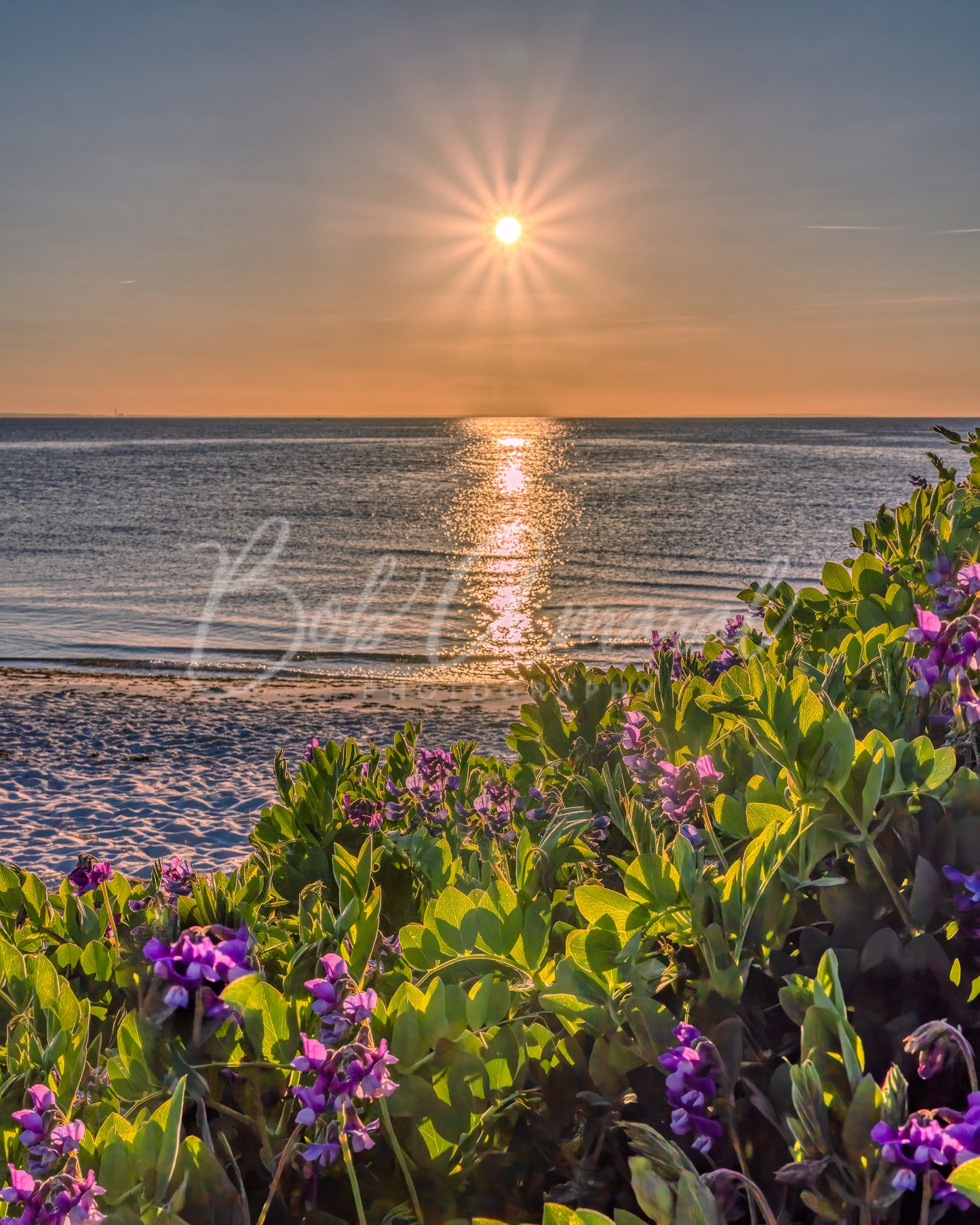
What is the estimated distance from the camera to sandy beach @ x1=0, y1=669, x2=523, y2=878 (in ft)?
26.8

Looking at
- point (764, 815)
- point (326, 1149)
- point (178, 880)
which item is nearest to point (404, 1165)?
point (326, 1149)

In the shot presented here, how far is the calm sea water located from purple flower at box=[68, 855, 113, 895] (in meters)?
13.7

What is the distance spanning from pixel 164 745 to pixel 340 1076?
11034mm

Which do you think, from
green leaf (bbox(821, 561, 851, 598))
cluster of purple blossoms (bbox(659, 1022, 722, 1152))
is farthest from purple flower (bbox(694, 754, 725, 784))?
green leaf (bbox(821, 561, 851, 598))

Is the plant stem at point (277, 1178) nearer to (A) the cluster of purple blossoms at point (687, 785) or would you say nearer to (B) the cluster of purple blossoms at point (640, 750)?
(A) the cluster of purple blossoms at point (687, 785)

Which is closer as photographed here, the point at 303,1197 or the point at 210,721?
the point at 303,1197

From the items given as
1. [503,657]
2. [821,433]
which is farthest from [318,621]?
Answer: [821,433]

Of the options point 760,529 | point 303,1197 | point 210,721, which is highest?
point 760,529

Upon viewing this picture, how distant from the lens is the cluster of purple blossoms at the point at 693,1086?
0.85 metres

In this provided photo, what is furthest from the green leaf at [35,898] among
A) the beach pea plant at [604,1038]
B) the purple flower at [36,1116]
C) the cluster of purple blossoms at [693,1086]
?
the cluster of purple blossoms at [693,1086]

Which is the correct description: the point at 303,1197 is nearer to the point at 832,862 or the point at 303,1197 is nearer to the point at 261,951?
the point at 261,951

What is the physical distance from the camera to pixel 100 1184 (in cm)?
87

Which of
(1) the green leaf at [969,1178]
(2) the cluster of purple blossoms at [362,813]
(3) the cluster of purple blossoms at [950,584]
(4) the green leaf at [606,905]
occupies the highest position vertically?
(3) the cluster of purple blossoms at [950,584]

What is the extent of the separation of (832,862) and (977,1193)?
673mm
